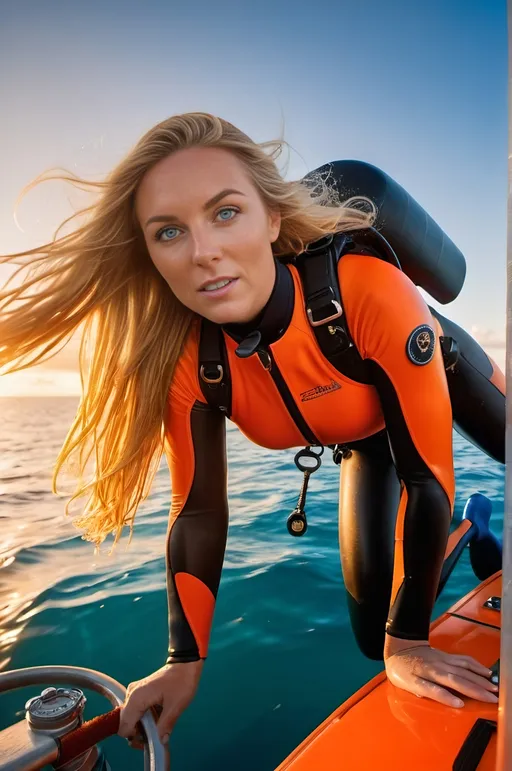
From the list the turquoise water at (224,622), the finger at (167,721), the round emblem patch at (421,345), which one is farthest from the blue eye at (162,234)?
the turquoise water at (224,622)

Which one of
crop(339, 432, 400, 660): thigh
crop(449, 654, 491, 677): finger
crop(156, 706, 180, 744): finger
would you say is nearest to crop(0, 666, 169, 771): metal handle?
crop(156, 706, 180, 744): finger

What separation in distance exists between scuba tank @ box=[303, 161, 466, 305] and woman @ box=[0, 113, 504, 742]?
145 mm

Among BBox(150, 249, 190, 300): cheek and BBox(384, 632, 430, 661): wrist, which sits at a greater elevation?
BBox(150, 249, 190, 300): cheek

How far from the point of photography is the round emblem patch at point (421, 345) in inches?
62.6

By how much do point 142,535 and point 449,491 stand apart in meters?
2.99

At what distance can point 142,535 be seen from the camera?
4262 mm

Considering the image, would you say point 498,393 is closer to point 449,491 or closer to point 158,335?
point 449,491

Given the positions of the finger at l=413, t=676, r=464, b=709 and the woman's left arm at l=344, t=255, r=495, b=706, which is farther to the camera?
the woman's left arm at l=344, t=255, r=495, b=706

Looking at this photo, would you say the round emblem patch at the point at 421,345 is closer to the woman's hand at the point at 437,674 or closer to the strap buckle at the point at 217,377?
the strap buckle at the point at 217,377

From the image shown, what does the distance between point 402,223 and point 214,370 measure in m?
0.91

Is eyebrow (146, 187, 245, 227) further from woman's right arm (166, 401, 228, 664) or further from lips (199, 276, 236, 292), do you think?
woman's right arm (166, 401, 228, 664)

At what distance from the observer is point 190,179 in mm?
1586

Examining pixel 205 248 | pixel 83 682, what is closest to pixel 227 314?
pixel 205 248

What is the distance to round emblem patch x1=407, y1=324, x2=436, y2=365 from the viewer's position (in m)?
1.59
